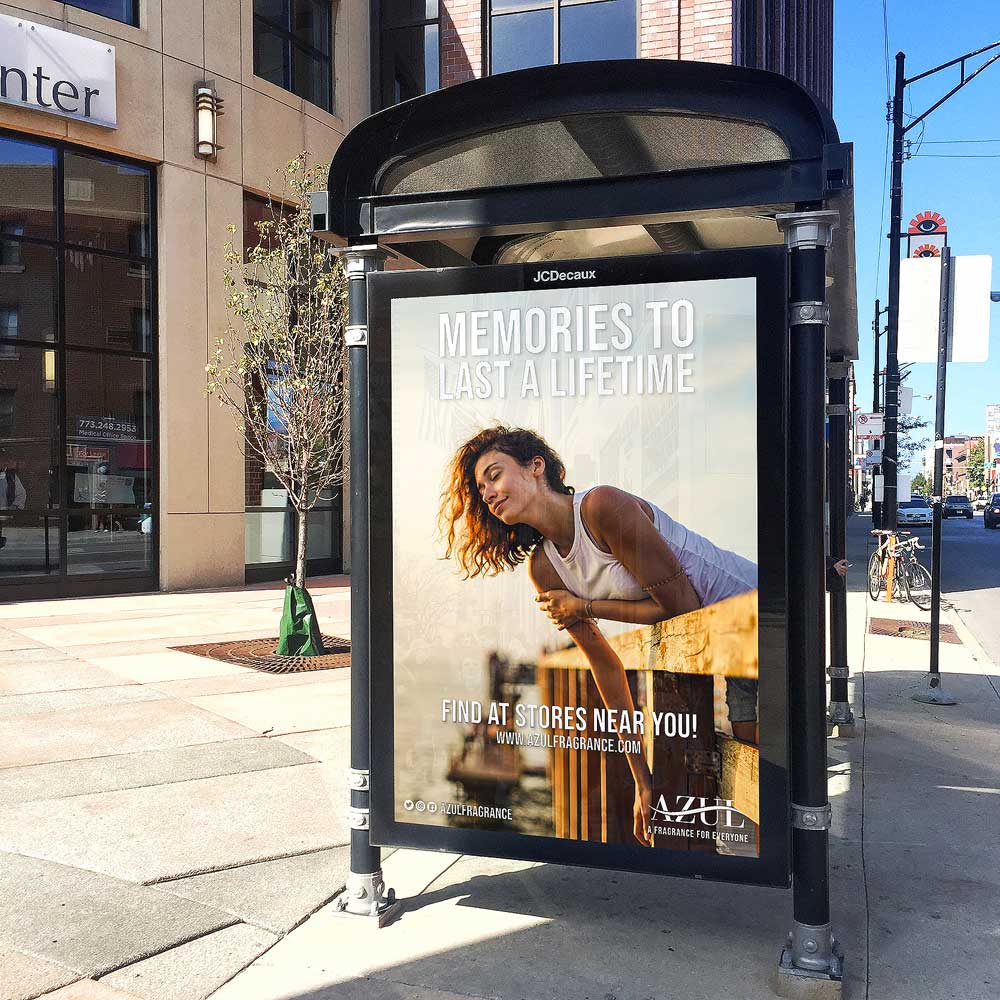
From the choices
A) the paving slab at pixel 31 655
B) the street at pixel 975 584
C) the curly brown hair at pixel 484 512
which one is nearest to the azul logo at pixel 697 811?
the curly brown hair at pixel 484 512

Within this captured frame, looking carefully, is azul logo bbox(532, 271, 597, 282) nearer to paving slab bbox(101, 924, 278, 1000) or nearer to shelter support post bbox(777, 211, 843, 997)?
shelter support post bbox(777, 211, 843, 997)

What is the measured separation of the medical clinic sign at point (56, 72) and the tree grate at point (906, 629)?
497 inches

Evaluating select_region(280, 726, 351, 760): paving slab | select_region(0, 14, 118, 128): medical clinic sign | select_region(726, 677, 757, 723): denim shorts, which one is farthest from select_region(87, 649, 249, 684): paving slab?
select_region(0, 14, 118, 128): medical clinic sign

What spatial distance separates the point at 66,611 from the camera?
42.7ft

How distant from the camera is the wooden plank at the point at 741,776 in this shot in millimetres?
3326

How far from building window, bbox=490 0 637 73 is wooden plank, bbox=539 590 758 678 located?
13.8 metres

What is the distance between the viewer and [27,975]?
3.34 meters

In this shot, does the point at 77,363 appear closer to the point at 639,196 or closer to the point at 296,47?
the point at 296,47

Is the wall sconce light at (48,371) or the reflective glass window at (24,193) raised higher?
the reflective glass window at (24,193)

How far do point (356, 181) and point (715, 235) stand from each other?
6.13 feet

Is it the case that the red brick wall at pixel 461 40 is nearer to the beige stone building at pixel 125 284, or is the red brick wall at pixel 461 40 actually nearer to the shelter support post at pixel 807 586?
the beige stone building at pixel 125 284

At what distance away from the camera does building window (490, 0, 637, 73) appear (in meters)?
15.6

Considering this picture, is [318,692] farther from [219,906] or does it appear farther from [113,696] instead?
[219,906]

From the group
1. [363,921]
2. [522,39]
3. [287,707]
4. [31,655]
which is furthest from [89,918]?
[522,39]
